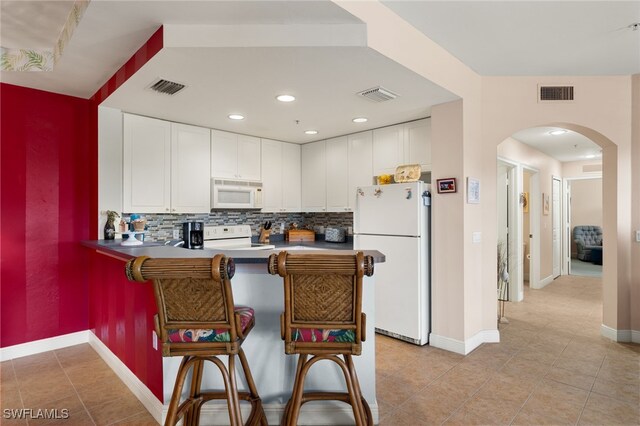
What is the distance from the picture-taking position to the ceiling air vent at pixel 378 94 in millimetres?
2885

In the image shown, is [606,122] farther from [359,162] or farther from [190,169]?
[190,169]

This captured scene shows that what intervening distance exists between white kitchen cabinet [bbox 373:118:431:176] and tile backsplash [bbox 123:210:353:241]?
1057 mm

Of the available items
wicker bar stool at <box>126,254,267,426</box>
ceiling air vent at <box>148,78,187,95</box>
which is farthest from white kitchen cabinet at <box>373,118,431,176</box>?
wicker bar stool at <box>126,254,267,426</box>

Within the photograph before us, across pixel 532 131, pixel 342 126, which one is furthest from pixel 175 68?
pixel 532 131

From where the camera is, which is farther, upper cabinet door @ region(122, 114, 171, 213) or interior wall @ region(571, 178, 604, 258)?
interior wall @ region(571, 178, 604, 258)

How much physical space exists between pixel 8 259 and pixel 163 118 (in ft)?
6.31

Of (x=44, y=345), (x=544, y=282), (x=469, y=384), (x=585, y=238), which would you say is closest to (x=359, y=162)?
(x=469, y=384)

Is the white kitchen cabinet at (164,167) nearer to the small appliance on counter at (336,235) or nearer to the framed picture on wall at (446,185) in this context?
the small appliance on counter at (336,235)

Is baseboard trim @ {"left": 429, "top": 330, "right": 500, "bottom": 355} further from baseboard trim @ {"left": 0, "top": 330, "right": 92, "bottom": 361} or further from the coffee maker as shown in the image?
baseboard trim @ {"left": 0, "top": 330, "right": 92, "bottom": 361}

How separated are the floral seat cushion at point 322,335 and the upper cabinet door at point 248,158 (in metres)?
3.06

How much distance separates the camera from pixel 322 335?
1624 millimetres

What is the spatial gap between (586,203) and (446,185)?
28.3ft

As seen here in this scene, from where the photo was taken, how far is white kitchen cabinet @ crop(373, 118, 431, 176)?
371 centimetres

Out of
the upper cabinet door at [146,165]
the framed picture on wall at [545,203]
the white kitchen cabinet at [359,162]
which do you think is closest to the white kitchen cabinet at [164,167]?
the upper cabinet door at [146,165]
